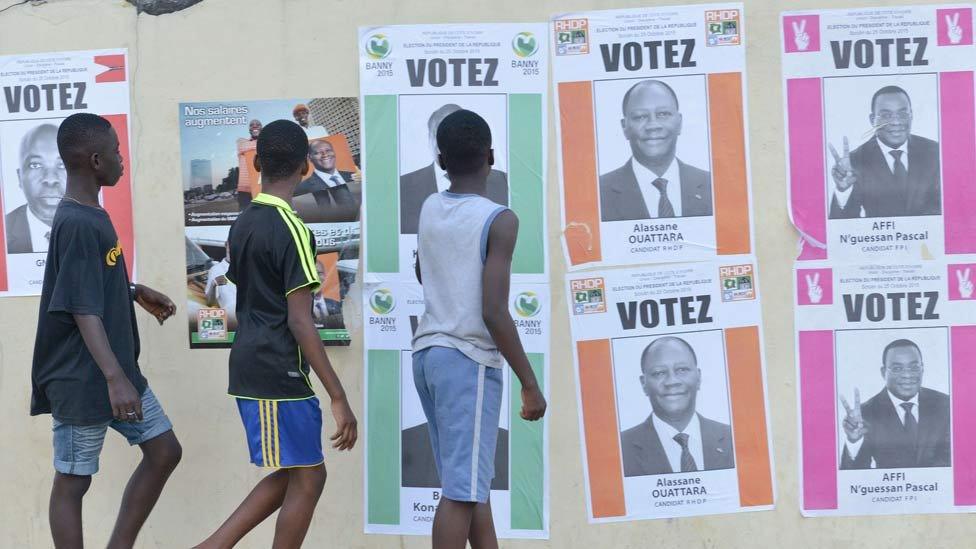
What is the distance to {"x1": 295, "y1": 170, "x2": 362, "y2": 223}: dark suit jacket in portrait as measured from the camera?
4.68 metres

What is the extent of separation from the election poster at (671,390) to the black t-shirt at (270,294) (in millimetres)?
1323

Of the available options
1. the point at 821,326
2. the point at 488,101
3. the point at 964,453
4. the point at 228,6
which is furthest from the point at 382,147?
the point at 964,453

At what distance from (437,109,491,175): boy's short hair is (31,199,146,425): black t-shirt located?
130 centimetres

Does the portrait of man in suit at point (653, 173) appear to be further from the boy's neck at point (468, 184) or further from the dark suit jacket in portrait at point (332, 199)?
the dark suit jacket in portrait at point (332, 199)

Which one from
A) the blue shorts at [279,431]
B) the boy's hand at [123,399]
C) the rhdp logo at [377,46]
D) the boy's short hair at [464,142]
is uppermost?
the rhdp logo at [377,46]

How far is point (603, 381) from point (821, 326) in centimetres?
96

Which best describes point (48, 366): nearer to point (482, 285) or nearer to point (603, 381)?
point (482, 285)

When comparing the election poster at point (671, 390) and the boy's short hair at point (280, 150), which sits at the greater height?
the boy's short hair at point (280, 150)

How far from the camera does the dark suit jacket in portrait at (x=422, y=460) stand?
468 cm

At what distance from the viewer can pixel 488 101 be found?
4652 mm

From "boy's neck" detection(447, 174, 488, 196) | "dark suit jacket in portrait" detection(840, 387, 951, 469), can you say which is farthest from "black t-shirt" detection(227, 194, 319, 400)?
"dark suit jacket in portrait" detection(840, 387, 951, 469)

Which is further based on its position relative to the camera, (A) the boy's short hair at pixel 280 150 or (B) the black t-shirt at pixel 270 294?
(A) the boy's short hair at pixel 280 150

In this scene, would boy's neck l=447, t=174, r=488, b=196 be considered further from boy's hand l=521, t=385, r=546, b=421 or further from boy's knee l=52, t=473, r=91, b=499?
boy's knee l=52, t=473, r=91, b=499

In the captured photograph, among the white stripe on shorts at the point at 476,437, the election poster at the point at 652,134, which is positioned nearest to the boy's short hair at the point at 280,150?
the white stripe on shorts at the point at 476,437
